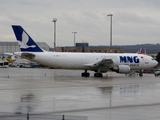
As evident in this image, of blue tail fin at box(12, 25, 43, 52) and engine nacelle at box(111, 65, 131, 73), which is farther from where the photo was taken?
engine nacelle at box(111, 65, 131, 73)

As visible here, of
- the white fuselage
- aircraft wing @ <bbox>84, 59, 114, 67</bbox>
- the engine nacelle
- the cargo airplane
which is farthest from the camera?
the engine nacelle

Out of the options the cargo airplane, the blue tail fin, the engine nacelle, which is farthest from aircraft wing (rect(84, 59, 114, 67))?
the blue tail fin

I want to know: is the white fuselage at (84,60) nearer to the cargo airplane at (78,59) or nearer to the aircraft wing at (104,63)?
the cargo airplane at (78,59)

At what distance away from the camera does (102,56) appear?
5072 cm

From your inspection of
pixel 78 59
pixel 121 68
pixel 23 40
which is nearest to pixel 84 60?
pixel 78 59

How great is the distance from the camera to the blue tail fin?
46.3m


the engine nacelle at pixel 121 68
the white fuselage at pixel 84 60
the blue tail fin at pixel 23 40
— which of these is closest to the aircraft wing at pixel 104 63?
the white fuselage at pixel 84 60

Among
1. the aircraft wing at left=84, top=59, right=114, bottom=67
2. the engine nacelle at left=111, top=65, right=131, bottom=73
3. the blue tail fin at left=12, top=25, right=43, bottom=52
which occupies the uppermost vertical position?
the blue tail fin at left=12, top=25, right=43, bottom=52

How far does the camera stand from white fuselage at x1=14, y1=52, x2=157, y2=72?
154 feet

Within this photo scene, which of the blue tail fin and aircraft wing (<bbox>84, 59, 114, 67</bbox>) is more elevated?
the blue tail fin

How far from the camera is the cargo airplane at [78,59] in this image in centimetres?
4647

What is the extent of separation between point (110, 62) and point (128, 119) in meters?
32.9

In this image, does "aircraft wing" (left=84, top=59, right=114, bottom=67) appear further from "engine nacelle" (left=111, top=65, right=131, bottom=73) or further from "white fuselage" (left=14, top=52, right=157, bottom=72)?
"engine nacelle" (left=111, top=65, right=131, bottom=73)

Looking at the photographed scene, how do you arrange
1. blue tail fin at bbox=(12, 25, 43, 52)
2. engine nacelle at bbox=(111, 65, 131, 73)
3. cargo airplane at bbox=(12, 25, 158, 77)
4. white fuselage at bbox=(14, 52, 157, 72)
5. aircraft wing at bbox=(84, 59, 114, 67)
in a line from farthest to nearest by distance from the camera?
engine nacelle at bbox=(111, 65, 131, 73)
aircraft wing at bbox=(84, 59, 114, 67)
white fuselage at bbox=(14, 52, 157, 72)
cargo airplane at bbox=(12, 25, 158, 77)
blue tail fin at bbox=(12, 25, 43, 52)
